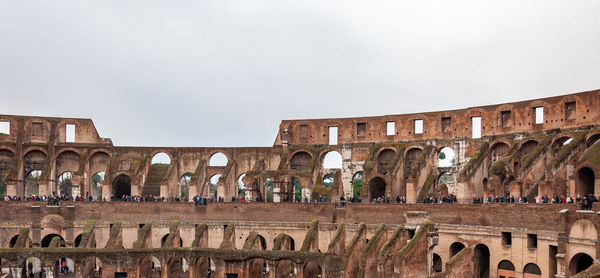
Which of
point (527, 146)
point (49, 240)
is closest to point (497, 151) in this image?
point (527, 146)

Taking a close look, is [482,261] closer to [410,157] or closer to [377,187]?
[410,157]

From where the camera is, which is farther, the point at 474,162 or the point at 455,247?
the point at 474,162

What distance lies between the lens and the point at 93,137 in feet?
151

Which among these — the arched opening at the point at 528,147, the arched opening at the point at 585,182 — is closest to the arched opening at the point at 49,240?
the arched opening at the point at 528,147

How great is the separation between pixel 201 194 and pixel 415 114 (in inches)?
657

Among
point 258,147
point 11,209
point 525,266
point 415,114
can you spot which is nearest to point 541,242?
point 525,266

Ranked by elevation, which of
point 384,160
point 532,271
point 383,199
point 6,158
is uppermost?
point 6,158

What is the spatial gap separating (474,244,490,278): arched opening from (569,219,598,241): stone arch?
615 cm

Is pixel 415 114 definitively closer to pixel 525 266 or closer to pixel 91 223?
pixel 525 266

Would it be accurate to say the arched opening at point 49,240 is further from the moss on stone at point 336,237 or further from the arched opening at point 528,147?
the arched opening at point 528,147

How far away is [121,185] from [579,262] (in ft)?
113

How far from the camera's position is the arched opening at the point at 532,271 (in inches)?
1174

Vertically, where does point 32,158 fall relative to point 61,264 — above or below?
above

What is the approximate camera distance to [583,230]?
27.0 metres
